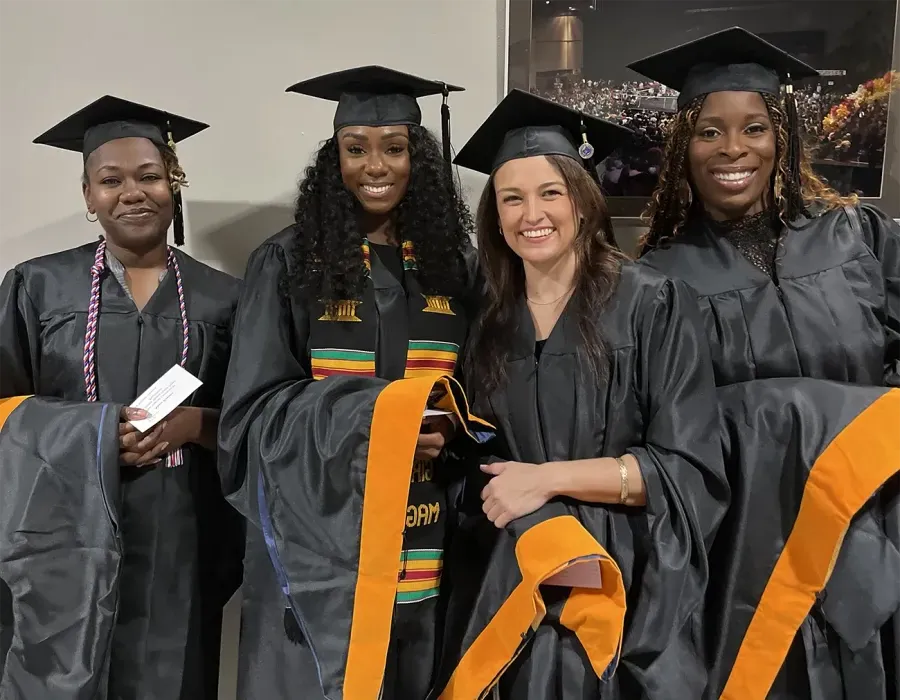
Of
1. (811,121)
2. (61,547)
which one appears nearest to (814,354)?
(811,121)

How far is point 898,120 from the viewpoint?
208 centimetres

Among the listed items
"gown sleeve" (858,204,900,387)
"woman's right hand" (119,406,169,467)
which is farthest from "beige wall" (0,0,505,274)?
"gown sleeve" (858,204,900,387)

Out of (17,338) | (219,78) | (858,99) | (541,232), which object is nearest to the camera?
(541,232)

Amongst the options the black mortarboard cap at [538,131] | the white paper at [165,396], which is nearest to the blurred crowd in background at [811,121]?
the black mortarboard cap at [538,131]

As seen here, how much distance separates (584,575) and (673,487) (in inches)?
9.4

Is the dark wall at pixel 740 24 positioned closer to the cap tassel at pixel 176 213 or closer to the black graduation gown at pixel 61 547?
the cap tassel at pixel 176 213

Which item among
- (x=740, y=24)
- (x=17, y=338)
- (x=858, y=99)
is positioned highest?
(x=740, y=24)

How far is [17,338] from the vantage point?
168cm

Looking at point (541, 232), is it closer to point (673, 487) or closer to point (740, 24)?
point (673, 487)

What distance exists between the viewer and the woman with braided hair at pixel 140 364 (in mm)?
1643

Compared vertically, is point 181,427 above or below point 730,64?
below

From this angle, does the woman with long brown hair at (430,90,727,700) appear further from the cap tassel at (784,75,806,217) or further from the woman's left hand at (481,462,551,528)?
the cap tassel at (784,75,806,217)

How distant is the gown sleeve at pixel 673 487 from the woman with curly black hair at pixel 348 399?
424mm

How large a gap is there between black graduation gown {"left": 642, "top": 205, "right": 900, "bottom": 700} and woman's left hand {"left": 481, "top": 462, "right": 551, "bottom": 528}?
1.50 feet
